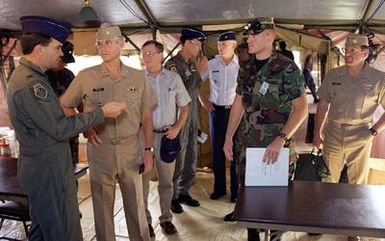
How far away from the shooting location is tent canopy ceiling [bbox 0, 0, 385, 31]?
3.43 meters

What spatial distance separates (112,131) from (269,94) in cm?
100

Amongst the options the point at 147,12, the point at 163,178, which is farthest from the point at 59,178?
the point at 147,12

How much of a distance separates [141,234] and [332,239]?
5.46 feet

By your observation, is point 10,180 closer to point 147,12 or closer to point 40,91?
point 40,91

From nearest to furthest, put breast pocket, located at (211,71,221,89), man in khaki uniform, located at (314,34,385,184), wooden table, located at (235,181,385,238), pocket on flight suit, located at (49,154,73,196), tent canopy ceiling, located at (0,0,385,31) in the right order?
wooden table, located at (235,181,385,238)
pocket on flight suit, located at (49,154,73,196)
man in khaki uniform, located at (314,34,385,184)
tent canopy ceiling, located at (0,0,385,31)
breast pocket, located at (211,71,221,89)

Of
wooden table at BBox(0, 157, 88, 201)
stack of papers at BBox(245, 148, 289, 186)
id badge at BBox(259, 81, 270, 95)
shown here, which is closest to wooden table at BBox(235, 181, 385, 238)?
stack of papers at BBox(245, 148, 289, 186)

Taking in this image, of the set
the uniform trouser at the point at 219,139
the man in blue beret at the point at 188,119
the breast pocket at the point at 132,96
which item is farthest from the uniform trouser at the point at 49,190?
the uniform trouser at the point at 219,139

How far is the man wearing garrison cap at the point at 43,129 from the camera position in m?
1.59

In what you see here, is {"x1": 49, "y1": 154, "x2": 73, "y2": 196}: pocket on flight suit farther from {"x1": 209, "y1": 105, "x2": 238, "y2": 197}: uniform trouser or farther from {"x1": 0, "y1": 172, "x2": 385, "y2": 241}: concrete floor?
{"x1": 209, "y1": 105, "x2": 238, "y2": 197}: uniform trouser

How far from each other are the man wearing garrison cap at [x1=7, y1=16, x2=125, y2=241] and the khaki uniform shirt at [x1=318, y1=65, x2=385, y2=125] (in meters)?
1.95

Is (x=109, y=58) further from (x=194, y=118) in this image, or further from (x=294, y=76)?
(x=194, y=118)

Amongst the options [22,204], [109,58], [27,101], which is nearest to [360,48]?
[109,58]

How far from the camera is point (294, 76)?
200 cm

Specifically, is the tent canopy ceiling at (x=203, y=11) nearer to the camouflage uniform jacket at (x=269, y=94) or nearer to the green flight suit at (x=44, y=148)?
the camouflage uniform jacket at (x=269, y=94)
